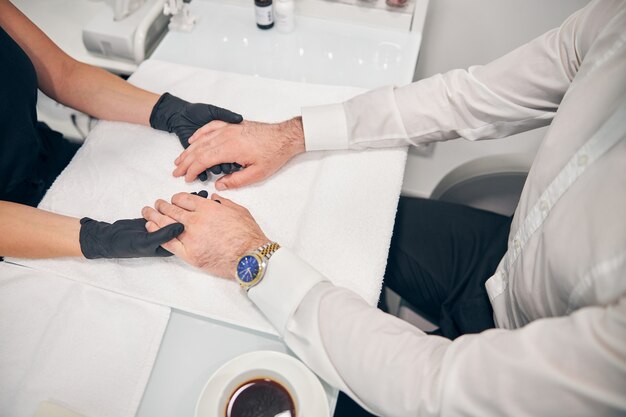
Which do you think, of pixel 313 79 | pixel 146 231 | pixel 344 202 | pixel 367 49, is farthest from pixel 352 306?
pixel 367 49

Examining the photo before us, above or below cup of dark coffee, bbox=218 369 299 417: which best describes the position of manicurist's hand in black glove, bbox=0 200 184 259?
above

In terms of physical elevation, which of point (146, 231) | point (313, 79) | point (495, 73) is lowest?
point (146, 231)

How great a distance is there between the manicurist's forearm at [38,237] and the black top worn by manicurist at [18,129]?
19 cm

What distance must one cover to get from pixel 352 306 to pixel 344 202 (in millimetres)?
248

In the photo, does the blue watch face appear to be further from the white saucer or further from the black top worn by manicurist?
the black top worn by manicurist

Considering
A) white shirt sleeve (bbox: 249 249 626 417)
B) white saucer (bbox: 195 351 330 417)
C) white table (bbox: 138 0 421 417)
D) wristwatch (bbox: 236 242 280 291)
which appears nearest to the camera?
white shirt sleeve (bbox: 249 249 626 417)

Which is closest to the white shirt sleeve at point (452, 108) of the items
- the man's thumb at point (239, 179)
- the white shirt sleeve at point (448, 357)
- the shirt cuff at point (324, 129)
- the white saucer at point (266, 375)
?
the shirt cuff at point (324, 129)

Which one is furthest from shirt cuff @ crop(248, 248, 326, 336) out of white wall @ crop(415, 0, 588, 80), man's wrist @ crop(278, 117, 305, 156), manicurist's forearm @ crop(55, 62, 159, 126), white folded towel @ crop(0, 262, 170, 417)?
white wall @ crop(415, 0, 588, 80)

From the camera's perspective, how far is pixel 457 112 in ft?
3.17

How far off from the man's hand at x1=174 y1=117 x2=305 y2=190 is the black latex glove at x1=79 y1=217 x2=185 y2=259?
16 cm

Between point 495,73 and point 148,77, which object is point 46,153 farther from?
point 495,73

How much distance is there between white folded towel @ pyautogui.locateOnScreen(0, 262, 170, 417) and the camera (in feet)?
2.27

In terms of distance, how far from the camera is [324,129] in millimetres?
950

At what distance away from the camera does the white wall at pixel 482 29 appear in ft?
4.37
